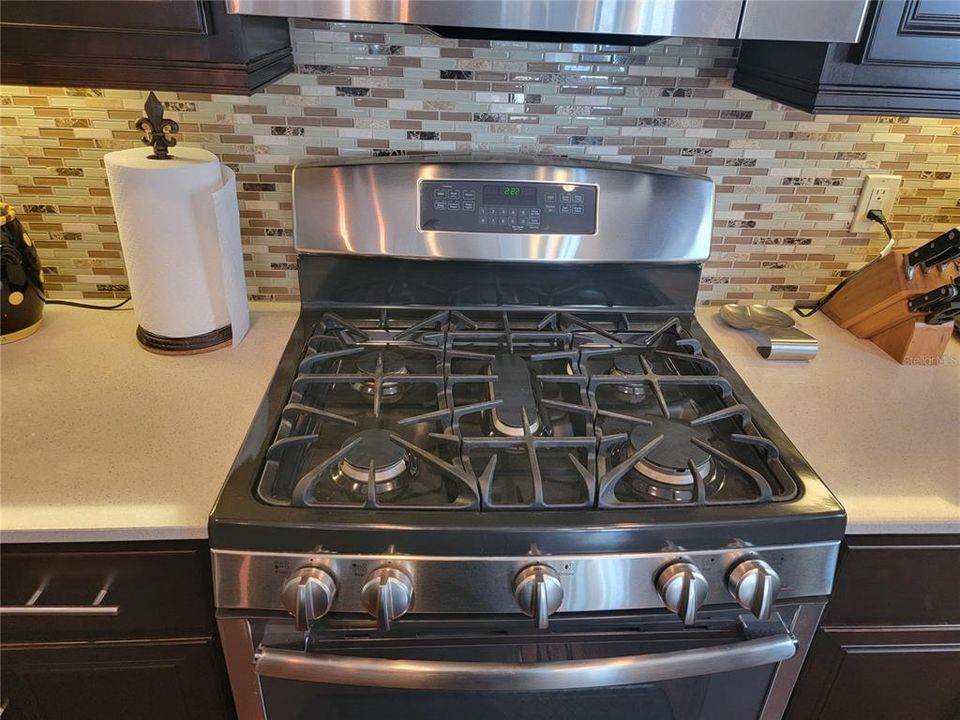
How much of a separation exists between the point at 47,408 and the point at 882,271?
1.43 metres

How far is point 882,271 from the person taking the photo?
132 cm

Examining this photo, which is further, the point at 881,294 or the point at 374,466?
the point at 881,294

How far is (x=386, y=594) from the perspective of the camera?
813 mm

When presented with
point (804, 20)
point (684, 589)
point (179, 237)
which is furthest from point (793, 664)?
point (179, 237)

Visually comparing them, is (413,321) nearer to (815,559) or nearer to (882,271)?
(815,559)

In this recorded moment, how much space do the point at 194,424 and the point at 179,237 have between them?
309mm

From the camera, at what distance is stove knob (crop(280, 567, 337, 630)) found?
32.1 inches

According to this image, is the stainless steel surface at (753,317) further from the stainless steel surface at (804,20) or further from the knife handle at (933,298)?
the stainless steel surface at (804,20)

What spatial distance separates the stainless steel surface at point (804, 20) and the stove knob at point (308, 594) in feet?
2.84

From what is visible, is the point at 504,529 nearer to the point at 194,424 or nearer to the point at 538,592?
the point at 538,592

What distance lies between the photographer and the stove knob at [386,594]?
0.81 metres

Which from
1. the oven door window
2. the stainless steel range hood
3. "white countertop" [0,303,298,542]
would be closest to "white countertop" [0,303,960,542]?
"white countertop" [0,303,298,542]

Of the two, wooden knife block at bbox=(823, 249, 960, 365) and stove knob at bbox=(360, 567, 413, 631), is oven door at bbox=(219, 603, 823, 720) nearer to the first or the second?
stove knob at bbox=(360, 567, 413, 631)

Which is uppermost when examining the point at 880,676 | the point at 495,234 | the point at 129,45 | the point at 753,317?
the point at 129,45
